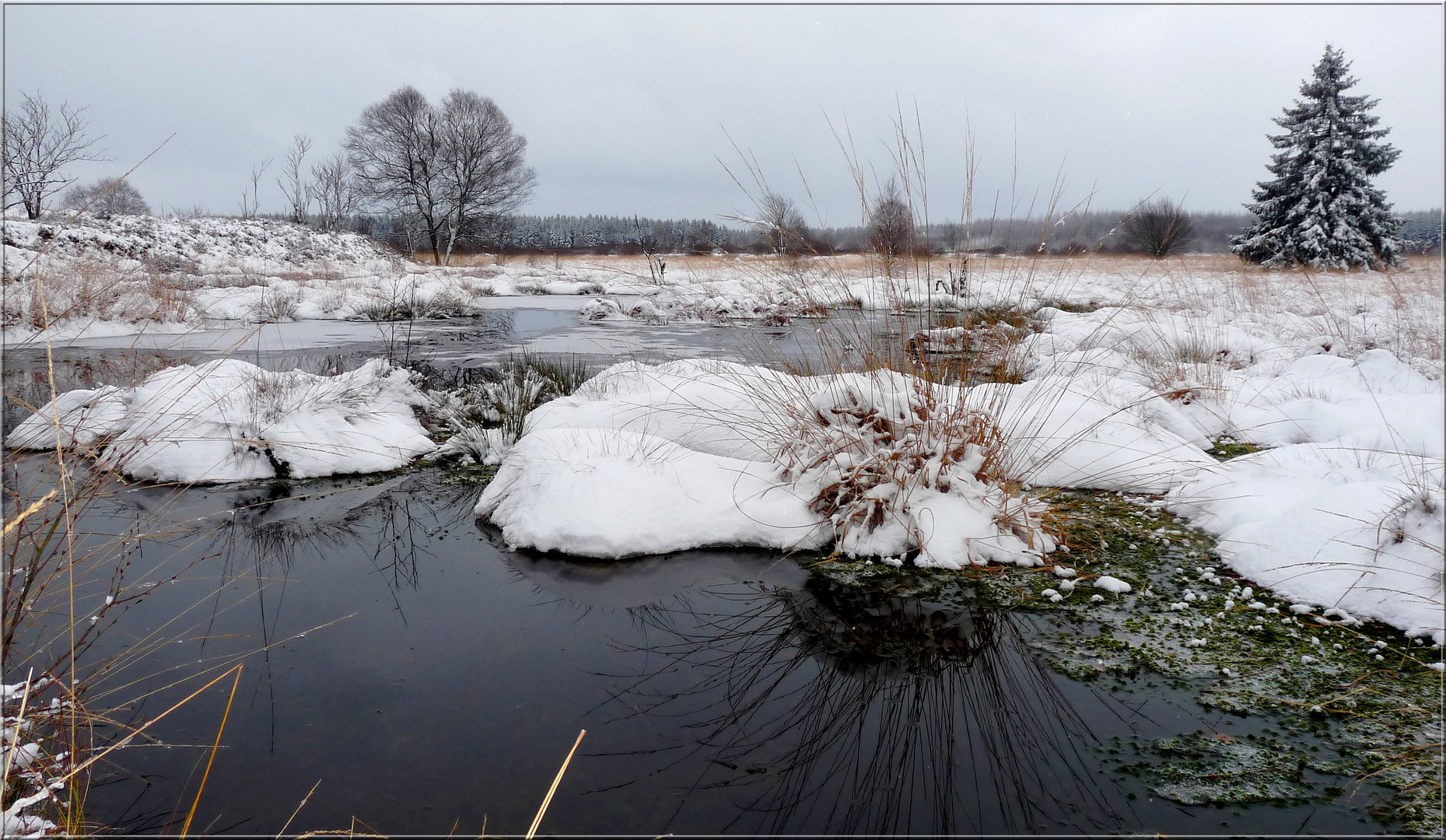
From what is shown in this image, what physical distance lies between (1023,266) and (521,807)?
3413mm

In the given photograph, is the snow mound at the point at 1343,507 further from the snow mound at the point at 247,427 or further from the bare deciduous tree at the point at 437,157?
the bare deciduous tree at the point at 437,157

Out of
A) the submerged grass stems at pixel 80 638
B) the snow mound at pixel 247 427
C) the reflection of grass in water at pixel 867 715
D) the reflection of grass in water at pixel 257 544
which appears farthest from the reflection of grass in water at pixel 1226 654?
the snow mound at pixel 247 427

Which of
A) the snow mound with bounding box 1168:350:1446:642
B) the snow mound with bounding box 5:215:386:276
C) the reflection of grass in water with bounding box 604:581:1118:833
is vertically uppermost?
the snow mound with bounding box 5:215:386:276

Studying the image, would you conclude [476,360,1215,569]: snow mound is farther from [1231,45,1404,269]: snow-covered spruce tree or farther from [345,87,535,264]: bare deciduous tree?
[345,87,535,264]: bare deciduous tree

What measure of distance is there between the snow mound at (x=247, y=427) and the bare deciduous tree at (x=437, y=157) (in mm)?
26688

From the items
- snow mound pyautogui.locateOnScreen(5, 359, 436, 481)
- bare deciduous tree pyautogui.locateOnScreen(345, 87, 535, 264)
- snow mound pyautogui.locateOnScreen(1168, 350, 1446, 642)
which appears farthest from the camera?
bare deciduous tree pyautogui.locateOnScreen(345, 87, 535, 264)

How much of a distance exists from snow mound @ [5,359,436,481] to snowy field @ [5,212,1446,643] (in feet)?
0.07

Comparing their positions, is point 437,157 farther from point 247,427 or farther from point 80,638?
point 80,638

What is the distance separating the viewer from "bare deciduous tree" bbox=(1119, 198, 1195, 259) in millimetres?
4023

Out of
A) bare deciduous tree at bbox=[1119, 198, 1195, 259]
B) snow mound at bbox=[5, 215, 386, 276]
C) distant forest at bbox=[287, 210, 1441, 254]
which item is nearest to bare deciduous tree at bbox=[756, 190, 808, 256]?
distant forest at bbox=[287, 210, 1441, 254]

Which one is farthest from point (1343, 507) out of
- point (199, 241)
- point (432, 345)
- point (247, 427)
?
point (199, 241)

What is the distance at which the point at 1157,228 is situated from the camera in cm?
459

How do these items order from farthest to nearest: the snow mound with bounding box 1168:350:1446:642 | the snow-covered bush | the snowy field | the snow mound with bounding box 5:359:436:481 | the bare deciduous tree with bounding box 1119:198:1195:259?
the snow mound with bounding box 5:359:436:481, the bare deciduous tree with bounding box 1119:198:1195:259, the snow-covered bush, the snowy field, the snow mound with bounding box 1168:350:1446:642

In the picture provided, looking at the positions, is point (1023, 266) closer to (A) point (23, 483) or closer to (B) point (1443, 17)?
(B) point (1443, 17)
